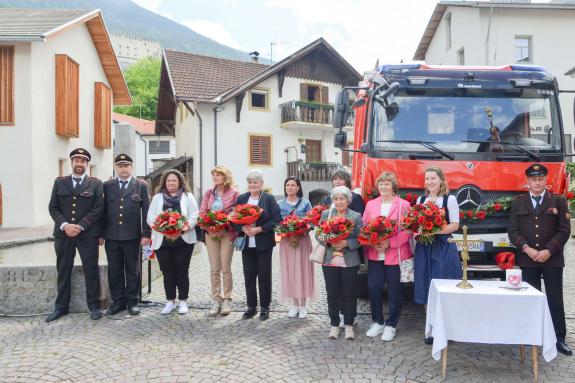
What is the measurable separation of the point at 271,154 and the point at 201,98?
4.66 meters

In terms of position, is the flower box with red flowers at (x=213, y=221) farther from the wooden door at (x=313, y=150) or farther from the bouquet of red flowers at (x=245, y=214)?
the wooden door at (x=313, y=150)

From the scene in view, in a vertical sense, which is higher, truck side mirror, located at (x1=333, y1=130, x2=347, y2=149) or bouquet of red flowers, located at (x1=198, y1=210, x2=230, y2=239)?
truck side mirror, located at (x1=333, y1=130, x2=347, y2=149)

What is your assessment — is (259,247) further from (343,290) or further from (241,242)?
(343,290)

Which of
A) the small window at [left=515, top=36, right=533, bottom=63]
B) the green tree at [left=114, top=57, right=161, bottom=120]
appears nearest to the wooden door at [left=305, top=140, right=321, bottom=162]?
the small window at [left=515, top=36, right=533, bottom=63]

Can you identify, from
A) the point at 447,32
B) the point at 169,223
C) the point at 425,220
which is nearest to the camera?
the point at 425,220

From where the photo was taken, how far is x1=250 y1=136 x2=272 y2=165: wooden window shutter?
26.7 metres

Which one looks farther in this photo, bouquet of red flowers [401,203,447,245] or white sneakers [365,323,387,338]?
white sneakers [365,323,387,338]

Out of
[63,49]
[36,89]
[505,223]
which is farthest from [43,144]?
[505,223]

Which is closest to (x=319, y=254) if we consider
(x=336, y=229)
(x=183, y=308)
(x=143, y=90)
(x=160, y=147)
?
(x=336, y=229)

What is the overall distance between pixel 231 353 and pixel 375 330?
160 centimetres

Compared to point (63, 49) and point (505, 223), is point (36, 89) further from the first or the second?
point (505, 223)

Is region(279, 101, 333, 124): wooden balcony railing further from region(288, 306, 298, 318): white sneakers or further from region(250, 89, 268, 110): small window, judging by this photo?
region(288, 306, 298, 318): white sneakers

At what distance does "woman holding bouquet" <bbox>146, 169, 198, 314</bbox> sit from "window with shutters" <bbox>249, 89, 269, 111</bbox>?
20414 millimetres

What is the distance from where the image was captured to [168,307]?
6.66m
